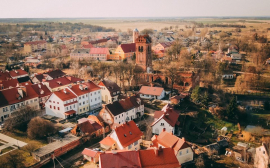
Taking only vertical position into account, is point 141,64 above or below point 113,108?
above

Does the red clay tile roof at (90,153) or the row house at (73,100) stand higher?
the row house at (73,100)

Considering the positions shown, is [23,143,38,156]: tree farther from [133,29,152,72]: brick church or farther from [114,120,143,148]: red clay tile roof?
[133,29,152,72]: brick church

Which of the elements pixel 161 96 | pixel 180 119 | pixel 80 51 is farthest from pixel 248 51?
pixel 80 51

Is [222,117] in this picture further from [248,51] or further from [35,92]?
[248,51]

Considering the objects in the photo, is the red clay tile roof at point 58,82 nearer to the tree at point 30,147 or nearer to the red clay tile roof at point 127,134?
the tree at point 30,147

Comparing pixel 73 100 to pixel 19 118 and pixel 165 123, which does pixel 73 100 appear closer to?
pixel 19 118

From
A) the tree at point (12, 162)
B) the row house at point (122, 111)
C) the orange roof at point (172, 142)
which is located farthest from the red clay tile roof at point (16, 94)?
the orange roof at point (172, 142)

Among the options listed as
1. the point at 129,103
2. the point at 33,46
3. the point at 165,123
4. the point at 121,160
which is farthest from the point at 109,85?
the point at 33,46
